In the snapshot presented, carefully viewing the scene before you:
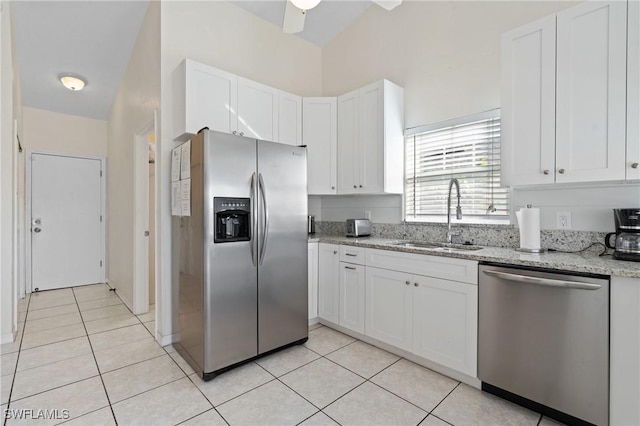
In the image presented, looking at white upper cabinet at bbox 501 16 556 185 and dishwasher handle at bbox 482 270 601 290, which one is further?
white upper cabinet at bbox 501 16 556 185

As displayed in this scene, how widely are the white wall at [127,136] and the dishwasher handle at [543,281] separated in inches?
118

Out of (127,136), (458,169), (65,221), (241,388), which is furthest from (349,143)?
(65,221)

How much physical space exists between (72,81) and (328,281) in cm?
416

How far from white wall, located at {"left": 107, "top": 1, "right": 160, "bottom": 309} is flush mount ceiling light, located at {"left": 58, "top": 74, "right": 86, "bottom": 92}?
451 millimetres

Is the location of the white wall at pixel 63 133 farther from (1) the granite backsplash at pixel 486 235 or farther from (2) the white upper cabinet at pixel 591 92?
(2) the white upper cabinet at pixel 591 92

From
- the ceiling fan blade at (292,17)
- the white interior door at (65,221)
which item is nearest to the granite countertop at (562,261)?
the ceiling fan blade at (292,17)

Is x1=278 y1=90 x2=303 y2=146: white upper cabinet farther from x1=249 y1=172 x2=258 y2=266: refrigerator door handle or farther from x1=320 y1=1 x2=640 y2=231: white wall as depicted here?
x1=249 y1=172 x2=258 y2=266: refrigerator door handle

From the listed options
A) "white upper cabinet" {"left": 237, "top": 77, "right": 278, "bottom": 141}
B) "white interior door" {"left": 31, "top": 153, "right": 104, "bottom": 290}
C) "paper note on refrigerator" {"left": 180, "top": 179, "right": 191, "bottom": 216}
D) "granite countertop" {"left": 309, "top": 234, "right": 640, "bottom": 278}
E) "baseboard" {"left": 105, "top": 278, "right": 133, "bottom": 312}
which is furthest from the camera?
"white interior door" {"left": 31, "top": 153, "right": 104, "bottom": 290}

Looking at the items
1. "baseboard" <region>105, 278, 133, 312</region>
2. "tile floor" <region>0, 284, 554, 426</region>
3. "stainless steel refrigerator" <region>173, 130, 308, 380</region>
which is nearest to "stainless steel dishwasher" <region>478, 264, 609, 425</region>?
"tile floor" <region>0, 284, 554, 426</region>

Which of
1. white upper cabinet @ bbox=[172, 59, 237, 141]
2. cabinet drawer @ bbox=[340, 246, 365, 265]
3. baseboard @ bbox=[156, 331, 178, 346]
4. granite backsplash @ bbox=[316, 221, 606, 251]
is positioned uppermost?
white upper cabinet @ bbox=[172, 59, 237, 141]

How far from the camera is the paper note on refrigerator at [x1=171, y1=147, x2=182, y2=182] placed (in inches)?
100

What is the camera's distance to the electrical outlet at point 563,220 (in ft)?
6.97

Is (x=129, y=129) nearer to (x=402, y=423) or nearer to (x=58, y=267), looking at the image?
(x=58, y=267)

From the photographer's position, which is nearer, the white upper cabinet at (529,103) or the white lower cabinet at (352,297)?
the white upper cabinet at (529,103)
